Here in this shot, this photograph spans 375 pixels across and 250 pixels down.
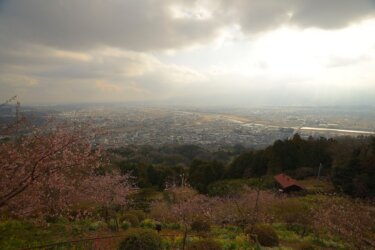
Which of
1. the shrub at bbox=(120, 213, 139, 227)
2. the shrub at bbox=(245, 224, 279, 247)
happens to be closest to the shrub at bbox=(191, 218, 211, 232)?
the shrub at bbox=(245, 224, 279, 247)

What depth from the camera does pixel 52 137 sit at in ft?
22.2

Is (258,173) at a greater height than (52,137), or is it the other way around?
(52,137)

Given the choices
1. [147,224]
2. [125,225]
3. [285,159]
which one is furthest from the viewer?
[285,159]

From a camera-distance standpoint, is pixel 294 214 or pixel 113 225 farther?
pixel 294 214

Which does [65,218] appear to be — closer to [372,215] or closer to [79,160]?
[79,160]

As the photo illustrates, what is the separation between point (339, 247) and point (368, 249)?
12.7ft

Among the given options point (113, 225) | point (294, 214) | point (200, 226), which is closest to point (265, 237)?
point (200, 226)

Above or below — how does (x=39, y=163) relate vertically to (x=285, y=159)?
above

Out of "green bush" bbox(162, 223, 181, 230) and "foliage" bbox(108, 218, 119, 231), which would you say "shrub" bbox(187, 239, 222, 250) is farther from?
"green bush" bbox(162, 223, 181, 230)

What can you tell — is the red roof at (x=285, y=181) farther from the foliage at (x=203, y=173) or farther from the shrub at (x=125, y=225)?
the shrub at (x=125, y=225)

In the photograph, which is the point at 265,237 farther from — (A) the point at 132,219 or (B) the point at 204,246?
(A) the point at 132,219

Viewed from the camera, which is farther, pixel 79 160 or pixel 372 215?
pixel 372 215

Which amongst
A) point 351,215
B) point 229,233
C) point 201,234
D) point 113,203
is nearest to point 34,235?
point 113,203

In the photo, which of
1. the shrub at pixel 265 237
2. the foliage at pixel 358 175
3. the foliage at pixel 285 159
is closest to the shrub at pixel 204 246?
the shrub at pixel 265 237
